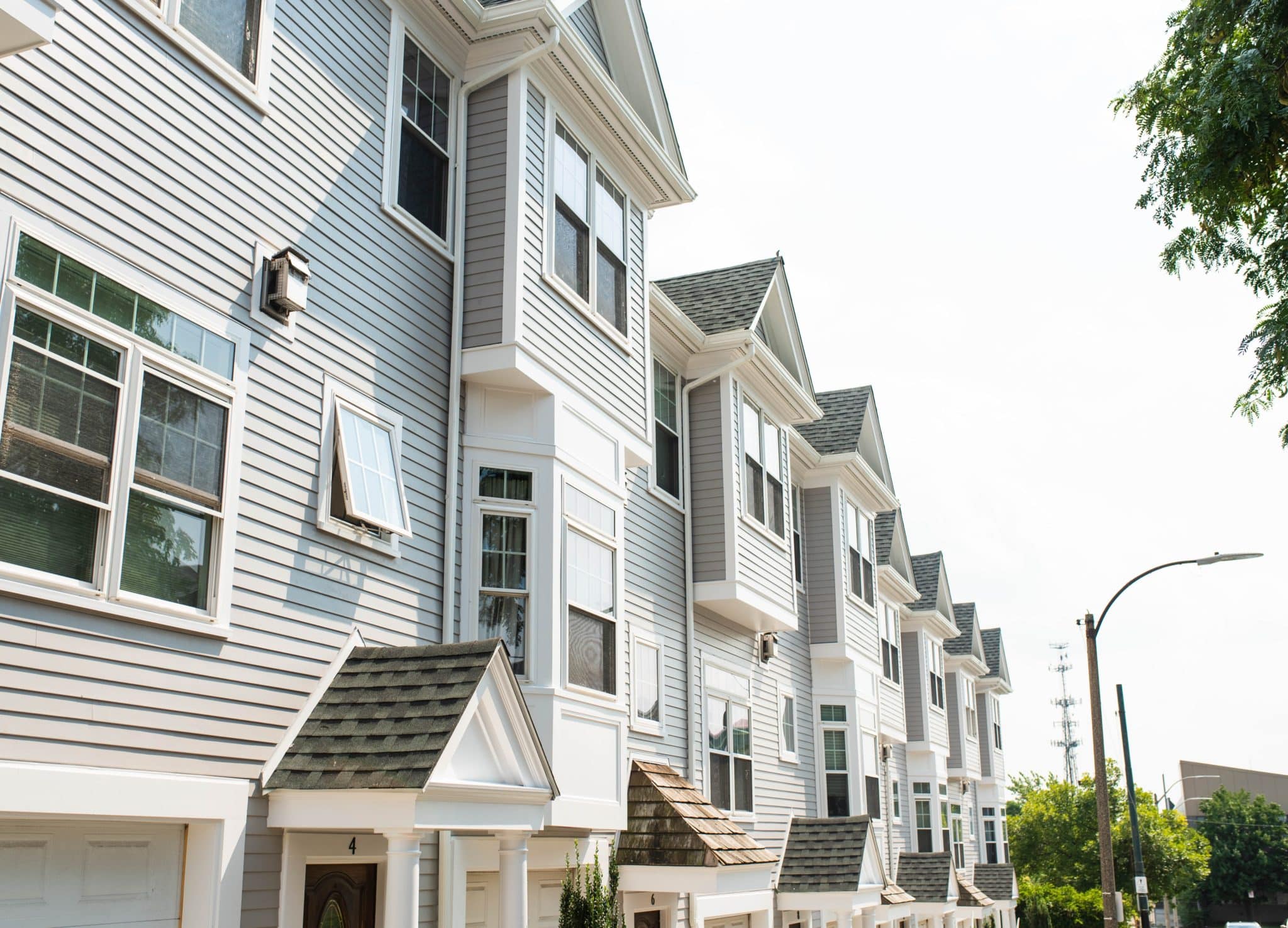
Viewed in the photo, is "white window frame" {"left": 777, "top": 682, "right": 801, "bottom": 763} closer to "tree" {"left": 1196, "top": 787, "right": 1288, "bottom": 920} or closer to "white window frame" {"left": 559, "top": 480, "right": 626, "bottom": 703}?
"white window frame" {"left": 559, "top": 480, "right": 626, "bottom": 703}

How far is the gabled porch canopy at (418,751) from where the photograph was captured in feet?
24.7

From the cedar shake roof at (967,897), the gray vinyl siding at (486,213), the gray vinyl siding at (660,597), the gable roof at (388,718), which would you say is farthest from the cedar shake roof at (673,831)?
the cedar shake roof at (967,897)

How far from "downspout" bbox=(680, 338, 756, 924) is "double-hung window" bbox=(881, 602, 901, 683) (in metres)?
11.0

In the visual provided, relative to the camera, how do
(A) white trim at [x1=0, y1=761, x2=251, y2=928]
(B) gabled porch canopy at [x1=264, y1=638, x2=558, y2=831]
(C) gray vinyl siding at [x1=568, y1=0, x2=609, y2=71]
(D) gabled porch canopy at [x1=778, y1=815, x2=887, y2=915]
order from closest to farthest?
(A) white trim at [x1=0, y1=761, x2=251, y2=928] < (B) gabled porch canopy at [x1=264, y1=638, x2=558, y2=831] < (C) gray vinyl siding at [x1=568, y1=0, x2=609, y2=71] < (D) gabled porch canopy at [x1=778, y1=815, x2=887, y2=915]

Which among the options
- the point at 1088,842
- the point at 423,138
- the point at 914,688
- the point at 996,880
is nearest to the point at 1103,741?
the point at 423,138

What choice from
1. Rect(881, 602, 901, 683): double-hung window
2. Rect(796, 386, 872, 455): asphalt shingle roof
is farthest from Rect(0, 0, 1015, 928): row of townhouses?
Rect(881, 602, 901, 683): double-hung window

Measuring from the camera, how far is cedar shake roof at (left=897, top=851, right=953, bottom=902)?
2558cm

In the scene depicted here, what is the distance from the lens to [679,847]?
12.9m

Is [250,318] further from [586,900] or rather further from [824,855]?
[824,855]

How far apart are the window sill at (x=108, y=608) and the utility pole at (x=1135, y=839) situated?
1722 centimetres

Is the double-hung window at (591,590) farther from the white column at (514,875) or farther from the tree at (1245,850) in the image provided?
the tree at (1245,850)

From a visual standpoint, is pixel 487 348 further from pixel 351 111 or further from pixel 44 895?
pixel 44 895

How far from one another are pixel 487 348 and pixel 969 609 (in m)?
35.0

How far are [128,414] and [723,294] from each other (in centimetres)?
1313
